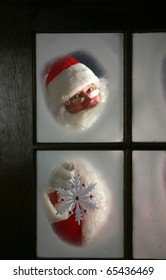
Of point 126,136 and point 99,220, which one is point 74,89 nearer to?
point 126,136

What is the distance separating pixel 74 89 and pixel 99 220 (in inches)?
21.2

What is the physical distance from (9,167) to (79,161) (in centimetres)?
28

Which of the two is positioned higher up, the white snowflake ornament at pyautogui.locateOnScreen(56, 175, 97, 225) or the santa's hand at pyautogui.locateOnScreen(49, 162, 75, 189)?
the santa's hand at pyautogui.locateOnScreen(49, 162, 75, 189)

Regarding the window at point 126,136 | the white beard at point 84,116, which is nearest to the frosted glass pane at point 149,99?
the window at point 126,136

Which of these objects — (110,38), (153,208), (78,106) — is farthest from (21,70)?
(153,208)

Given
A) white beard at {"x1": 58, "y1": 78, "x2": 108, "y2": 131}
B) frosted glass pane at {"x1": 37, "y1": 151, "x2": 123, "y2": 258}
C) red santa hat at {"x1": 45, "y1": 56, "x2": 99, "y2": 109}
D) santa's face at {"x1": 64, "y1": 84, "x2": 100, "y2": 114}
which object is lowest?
frosted glass pane at {"x1": 37, "y1": 151, "x2": 123, "y2": 258}

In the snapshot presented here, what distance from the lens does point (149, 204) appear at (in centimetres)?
177

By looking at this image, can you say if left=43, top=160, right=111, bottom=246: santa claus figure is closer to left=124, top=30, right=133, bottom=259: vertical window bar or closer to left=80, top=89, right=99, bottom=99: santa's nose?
left=124, top=30, right=133, bottom=259: vertical window bar

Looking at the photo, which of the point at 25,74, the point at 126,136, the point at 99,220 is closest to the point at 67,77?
the point at 25,74

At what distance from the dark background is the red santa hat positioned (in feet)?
0.25

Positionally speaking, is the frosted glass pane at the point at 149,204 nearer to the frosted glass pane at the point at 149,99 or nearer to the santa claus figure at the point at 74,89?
the frosted glass pane at the point at 149,99

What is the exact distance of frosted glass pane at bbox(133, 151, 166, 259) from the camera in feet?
5.77

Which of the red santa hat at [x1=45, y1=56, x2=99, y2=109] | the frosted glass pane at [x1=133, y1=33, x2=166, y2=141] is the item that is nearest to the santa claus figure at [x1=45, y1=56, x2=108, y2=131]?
the red santa hat at [x1=45, y1=56, x2=99, y2=109]

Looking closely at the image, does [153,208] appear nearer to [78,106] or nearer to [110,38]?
[78,106]
